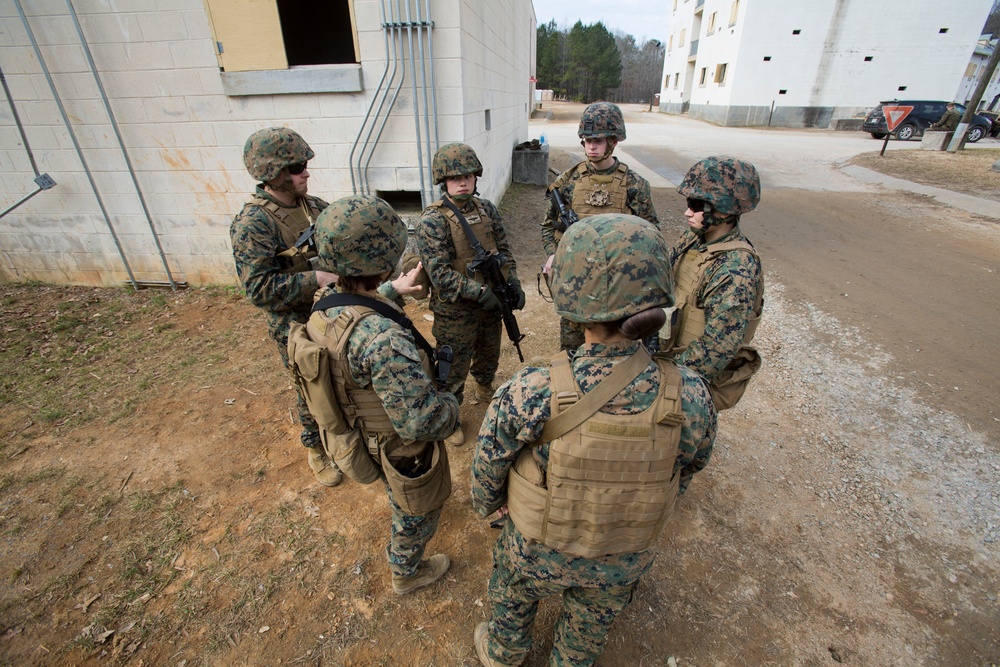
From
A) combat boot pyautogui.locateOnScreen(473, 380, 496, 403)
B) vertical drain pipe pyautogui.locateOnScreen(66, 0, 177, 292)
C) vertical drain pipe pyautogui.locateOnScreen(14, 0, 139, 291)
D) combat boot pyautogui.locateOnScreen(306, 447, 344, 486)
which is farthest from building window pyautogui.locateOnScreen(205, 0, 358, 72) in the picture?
combat boot pyautogui.locateOnScreen(306, 447, 344, 486)

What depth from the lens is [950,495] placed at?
2885mm

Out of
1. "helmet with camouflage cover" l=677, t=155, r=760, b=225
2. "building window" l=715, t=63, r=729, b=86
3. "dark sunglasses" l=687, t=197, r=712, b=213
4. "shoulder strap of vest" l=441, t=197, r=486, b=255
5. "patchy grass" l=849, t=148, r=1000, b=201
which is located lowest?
"patchy grass" l=849, t=148, r=1000, b=201

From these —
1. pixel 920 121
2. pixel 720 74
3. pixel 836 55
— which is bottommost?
pixel 920 121

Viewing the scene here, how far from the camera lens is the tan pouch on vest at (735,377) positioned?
2.29 meters

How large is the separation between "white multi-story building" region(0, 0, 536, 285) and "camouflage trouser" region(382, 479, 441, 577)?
12.5ft

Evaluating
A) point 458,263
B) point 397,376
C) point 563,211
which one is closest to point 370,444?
point 397,376

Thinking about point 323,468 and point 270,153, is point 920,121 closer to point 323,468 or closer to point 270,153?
point 270,153

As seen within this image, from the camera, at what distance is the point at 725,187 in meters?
2.15

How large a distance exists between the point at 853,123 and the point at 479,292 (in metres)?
33.1

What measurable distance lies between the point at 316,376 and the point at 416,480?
0.62 metres

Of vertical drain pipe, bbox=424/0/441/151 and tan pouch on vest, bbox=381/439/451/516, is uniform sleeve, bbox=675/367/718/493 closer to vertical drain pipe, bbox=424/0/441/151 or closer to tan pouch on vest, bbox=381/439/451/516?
tan pouch on vest, bbox=381/439/451/516

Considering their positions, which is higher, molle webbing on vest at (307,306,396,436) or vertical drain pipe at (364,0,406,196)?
vertical drain pipe at (364,0,406,196)

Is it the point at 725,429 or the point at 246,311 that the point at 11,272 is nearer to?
the point at 246,311

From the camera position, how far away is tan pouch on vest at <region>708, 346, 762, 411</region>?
2293 millimetres
